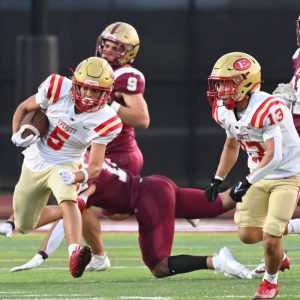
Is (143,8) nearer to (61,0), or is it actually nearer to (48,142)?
(61,0)

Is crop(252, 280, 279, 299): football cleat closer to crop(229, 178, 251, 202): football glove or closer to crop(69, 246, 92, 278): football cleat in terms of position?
crop(229, 178, 251, 202): football glove

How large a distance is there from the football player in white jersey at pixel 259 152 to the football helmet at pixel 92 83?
2.11ft

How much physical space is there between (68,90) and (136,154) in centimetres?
157

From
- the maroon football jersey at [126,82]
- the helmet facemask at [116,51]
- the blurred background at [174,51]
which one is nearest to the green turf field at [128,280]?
the maroon football jersey at [126,82]

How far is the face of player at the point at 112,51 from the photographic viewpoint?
10.2 metres

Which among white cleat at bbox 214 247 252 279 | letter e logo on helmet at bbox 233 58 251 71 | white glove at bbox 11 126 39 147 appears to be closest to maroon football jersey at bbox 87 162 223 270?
white cleat at bbox 214 247 252 279

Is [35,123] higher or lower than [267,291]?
higher

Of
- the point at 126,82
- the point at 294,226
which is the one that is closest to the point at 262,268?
the point at 294,226

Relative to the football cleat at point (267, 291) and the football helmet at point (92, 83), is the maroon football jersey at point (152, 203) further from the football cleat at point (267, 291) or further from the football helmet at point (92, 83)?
the football cleat at point (267, 291)

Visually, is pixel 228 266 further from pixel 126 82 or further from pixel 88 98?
pixel 126 82

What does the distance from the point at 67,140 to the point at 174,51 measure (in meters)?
7.13

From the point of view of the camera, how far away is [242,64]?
846 cm

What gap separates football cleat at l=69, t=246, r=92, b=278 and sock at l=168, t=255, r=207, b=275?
62 centimetres

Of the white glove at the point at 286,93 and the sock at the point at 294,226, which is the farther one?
the white glove at the point at 286,93
